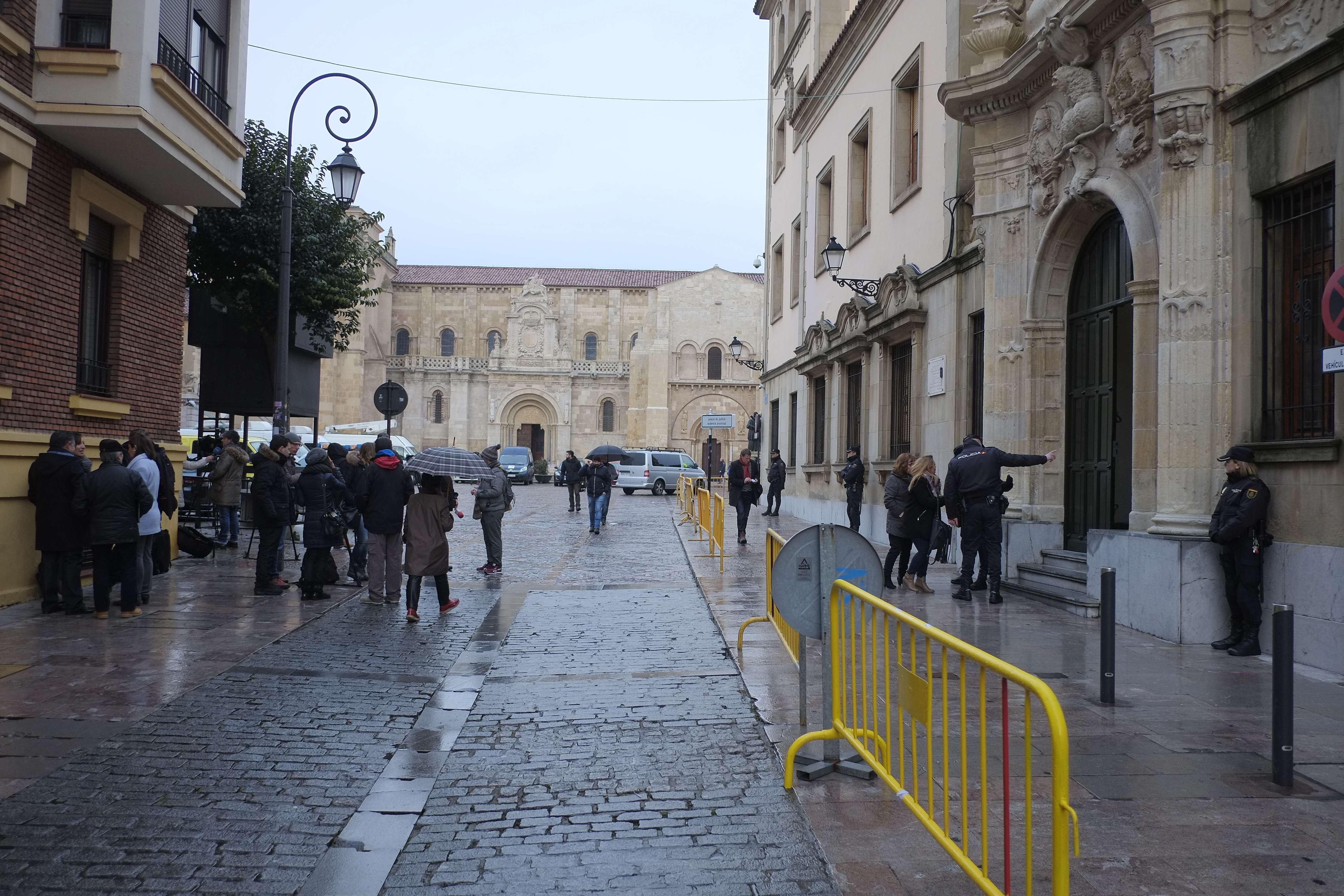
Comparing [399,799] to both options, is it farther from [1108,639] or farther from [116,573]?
[116,573]

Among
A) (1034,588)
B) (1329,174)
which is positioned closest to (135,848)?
(1329,174)

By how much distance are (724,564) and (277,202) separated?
9506 mm

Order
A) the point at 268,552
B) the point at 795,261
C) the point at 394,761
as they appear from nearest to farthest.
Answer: the point at 394,761 < the point at 268,552 < the point at 795,261

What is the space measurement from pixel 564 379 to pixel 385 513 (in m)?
58.3

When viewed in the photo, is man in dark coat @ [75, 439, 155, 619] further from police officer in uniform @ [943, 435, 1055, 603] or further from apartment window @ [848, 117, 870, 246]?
apartment window @ [848, 117, 870, 246]

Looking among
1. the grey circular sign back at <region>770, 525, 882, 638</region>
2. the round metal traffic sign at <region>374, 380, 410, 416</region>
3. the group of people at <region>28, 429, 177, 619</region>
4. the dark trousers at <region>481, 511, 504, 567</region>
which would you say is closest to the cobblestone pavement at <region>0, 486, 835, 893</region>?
the group of people at <region>28, 429, 177, 619</region>

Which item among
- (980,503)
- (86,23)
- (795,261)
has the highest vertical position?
(795,261)

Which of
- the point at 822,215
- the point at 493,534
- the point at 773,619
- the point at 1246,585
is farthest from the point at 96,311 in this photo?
the point at 822,215

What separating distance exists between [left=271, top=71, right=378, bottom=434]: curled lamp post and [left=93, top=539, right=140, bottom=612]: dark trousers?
4.18 m

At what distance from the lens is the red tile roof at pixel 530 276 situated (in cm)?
7369

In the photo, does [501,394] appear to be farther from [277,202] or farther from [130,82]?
[130,82]

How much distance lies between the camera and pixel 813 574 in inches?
210

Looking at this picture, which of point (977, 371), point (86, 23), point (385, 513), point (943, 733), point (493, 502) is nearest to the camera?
point (943, 733)

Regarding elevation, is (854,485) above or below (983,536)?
above
